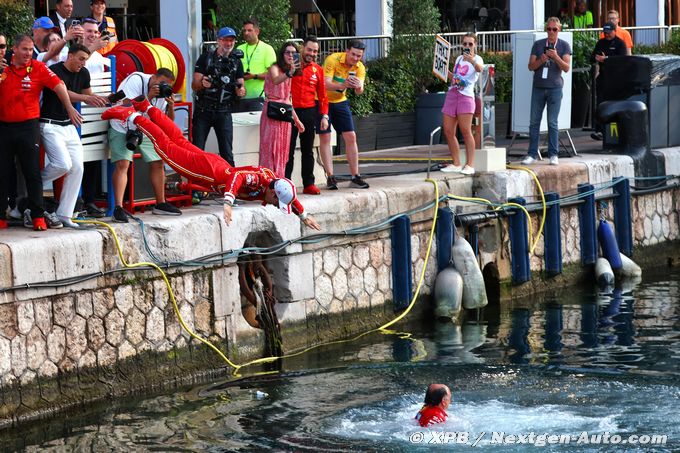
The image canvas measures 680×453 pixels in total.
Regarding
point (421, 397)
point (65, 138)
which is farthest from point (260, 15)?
point (421, 397)

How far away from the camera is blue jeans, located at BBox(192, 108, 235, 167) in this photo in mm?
14328

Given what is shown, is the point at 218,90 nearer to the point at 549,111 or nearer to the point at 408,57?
the point at 549,111

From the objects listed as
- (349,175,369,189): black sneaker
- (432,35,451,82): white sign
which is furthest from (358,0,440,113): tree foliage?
(349,175,369,189): black sneaker

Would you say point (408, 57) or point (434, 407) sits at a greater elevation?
point (408, 57)

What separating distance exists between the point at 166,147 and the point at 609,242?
7135 mm

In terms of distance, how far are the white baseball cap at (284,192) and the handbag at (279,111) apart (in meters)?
1.74

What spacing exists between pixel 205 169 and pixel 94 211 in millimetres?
1114

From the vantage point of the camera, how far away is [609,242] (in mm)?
17984

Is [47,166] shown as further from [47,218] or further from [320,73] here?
[320,73]

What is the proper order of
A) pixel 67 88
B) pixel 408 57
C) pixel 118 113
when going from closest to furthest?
pixel 67 88 < pixel 118 113 < pixel 408 57

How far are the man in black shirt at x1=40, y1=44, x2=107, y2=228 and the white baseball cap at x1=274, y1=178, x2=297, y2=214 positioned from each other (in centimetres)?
170

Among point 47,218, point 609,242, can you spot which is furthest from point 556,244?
point 47,218

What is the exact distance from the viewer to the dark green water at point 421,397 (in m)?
10.8

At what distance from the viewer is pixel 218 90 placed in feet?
47.0
